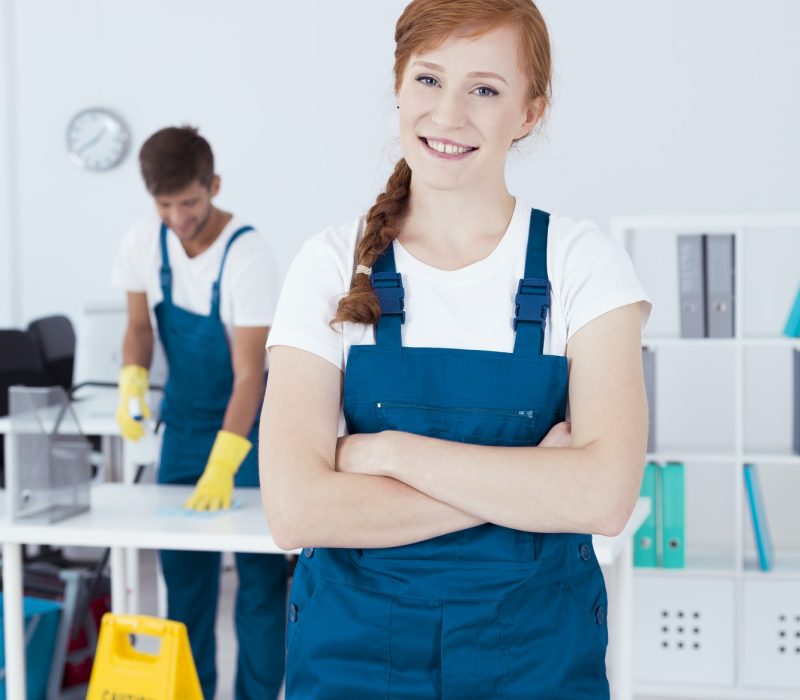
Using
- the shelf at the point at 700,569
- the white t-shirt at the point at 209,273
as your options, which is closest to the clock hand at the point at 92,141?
the white t-shirt at the point at 209,273

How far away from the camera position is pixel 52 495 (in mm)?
2430

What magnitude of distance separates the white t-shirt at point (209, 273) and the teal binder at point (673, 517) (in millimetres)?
1388

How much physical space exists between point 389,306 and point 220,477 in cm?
133

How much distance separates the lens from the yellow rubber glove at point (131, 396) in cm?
292

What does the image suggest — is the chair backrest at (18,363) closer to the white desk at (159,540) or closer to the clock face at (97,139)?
the clock face at (97,139)

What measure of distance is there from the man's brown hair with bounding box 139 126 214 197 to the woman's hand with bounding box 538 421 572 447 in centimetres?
161

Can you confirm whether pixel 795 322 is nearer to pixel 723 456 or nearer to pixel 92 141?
pixel 723 456

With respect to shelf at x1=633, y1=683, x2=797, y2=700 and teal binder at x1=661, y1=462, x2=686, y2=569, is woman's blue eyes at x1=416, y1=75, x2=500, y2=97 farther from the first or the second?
shelf at x1=633, y1=683, x2=797, y2=700

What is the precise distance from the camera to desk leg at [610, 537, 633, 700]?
225cm

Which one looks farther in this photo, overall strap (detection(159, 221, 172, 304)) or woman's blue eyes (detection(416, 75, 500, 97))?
overall strap (detection(159, 221, 172, 304))

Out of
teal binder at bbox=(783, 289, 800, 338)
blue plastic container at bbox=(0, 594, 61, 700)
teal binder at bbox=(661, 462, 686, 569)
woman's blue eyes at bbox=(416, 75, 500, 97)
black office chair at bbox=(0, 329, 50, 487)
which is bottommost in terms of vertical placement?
blue plastic container at bbox=(0, 594, 61, 700)

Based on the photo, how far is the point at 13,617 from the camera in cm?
238

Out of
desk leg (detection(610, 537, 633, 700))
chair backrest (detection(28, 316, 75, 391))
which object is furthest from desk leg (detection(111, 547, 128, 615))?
chair backrest (detection(28, 316, 75, 391))

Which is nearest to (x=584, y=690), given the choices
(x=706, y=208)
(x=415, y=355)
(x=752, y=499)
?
(x=415, y=355)
